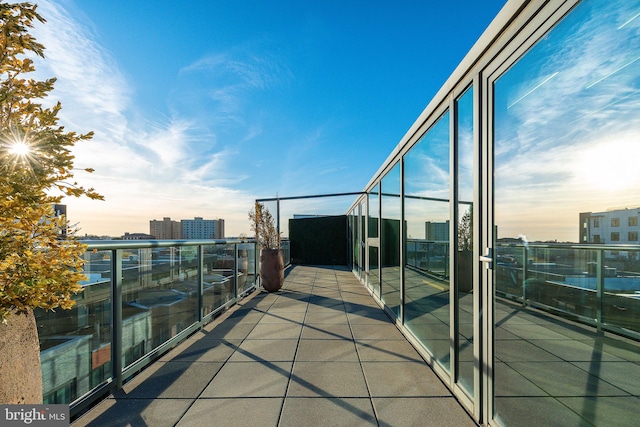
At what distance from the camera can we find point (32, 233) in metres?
1.41

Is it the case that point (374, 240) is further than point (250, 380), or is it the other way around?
point (374, 240)

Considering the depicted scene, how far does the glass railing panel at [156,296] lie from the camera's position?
2.56 metres

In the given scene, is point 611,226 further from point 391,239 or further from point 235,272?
point 235,272

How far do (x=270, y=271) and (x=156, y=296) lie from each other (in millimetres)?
3666

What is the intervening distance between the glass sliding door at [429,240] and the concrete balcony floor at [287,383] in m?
0.32

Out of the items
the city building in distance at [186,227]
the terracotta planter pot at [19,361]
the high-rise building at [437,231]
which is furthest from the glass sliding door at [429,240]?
the city building in distance at [186,227]

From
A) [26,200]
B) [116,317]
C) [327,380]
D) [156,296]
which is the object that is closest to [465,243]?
[327,380]

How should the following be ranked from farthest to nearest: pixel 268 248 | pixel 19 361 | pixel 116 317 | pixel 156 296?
pixel 268 248 → pixel 156 296 → pixel 116 317 → pixel 19 361

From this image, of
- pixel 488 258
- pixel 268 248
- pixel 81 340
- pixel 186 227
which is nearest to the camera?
pixel 488 258

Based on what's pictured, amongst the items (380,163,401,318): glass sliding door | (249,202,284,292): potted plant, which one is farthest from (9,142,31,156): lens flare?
(249,202,284,292): potted plant

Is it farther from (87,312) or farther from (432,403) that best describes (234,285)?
(432,403)

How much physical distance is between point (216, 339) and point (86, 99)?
3.23 m

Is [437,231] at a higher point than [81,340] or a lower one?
higher

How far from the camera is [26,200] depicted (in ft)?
4.02
